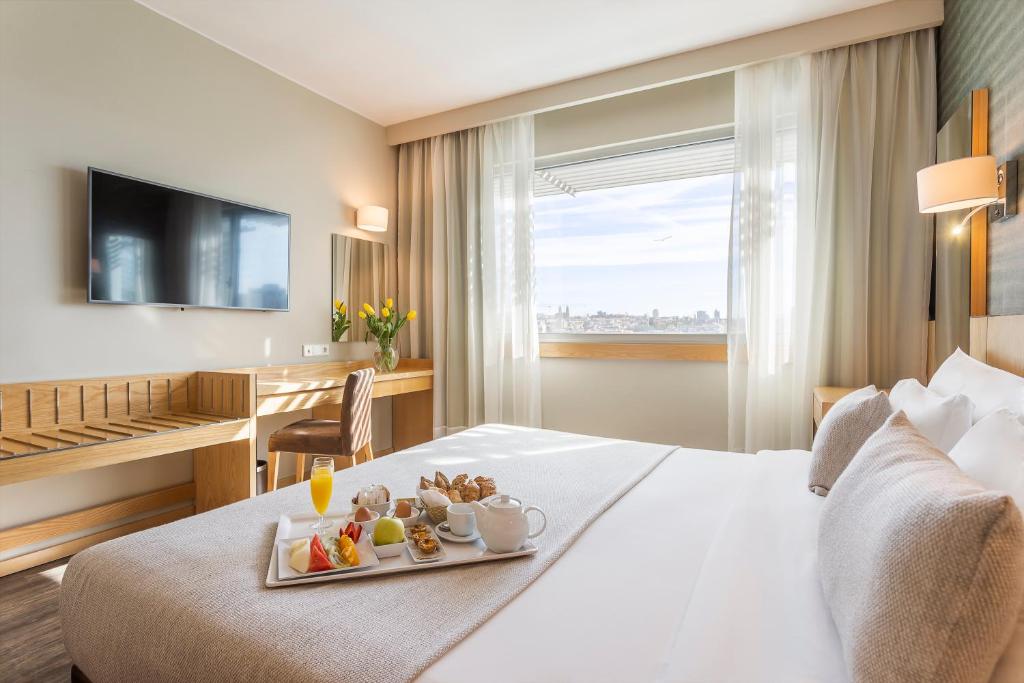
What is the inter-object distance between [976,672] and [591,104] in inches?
149

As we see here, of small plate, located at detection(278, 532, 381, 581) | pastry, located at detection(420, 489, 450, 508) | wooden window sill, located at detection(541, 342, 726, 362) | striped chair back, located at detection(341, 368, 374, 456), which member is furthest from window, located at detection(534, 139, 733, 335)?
small plate, located at detection(278, 532, 381, 581)

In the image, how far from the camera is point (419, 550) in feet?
3.76

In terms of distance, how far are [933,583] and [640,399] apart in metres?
3.02

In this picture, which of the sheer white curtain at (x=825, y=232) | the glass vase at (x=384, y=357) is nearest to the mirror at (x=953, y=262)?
the sheer white curtain at (x=825, y=232)

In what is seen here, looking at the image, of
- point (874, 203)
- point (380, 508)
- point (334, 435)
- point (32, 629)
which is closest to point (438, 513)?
point (380, 508)

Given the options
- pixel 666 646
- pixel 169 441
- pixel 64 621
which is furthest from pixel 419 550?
pixel 169 441

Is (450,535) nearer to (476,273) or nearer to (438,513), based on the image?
(438,513)

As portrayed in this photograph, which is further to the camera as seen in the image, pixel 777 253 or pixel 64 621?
pixel 777 253

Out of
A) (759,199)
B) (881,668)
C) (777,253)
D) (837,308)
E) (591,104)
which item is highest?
(591,104)

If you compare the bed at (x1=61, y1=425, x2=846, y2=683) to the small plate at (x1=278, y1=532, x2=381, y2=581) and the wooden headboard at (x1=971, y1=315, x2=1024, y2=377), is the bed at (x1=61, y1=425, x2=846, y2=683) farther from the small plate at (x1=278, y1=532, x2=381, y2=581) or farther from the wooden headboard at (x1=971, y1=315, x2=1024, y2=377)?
the wooden headboard at (x1=971, y1=315, x2=1024, y2=377)

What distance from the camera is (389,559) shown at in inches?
44.6

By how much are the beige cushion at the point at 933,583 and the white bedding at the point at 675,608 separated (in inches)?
4.9

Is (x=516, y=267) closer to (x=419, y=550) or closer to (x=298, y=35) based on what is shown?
(x=298, y=35)

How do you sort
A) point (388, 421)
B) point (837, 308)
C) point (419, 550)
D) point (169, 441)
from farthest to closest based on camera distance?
point (388, 421), point (837, 308), point (169, 441), point (419, 550)
